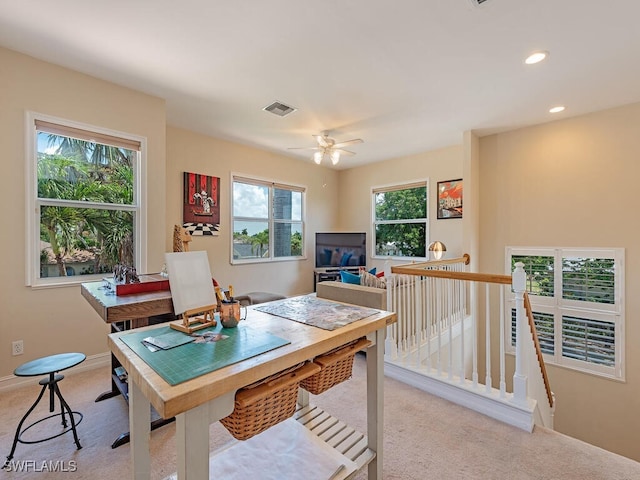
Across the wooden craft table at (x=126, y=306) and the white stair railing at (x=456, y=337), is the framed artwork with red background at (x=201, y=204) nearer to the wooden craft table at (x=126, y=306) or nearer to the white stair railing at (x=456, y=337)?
the wooden craft table at (x=126, y=306)

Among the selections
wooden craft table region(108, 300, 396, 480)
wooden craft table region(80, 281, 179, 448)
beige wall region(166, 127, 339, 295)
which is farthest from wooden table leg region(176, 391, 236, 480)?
beige wall region(166, 127, 339, 295)

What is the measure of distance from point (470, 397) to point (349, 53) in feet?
9.43

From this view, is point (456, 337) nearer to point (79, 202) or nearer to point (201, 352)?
point (201, 352)

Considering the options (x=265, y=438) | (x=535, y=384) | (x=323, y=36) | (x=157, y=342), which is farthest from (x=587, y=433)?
(x=323, y=36)

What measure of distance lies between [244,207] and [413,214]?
295cm

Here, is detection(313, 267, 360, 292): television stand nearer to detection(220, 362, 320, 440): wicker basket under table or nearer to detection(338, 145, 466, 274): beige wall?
detection(338, 145, 466, 274): beige wall

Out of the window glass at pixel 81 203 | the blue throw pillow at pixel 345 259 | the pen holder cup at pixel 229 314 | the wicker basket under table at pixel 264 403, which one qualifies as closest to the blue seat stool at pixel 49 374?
the window glass at pixel 81 203

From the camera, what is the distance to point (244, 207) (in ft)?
15.8

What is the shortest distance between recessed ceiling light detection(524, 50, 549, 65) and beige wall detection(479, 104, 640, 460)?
1.71 metres

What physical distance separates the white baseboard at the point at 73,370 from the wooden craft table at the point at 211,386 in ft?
7.12

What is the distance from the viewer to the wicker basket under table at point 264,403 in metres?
0.98

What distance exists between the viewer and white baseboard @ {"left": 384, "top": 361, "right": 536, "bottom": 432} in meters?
2.01

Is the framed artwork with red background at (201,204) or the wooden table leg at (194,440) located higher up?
the framed artwork with red background at (201,204)

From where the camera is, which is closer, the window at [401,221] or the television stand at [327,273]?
the window at [401,221]
